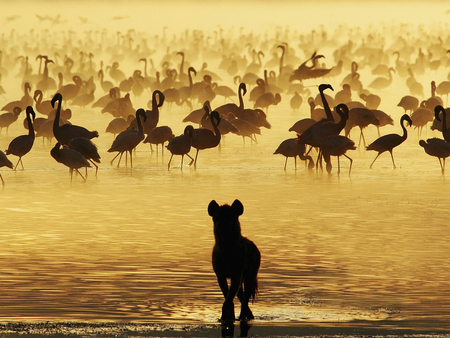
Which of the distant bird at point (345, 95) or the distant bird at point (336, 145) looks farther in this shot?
the distant bird at point (345, 95)

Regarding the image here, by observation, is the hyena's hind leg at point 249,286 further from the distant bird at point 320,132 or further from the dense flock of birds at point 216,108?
the distant bird at point 320,132

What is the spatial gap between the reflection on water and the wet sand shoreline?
148mm

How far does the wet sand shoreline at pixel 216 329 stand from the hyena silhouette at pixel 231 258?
0.15m

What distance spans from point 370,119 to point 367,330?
13.3m

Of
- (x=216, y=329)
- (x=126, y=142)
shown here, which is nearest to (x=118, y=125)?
(x=126, y=142)

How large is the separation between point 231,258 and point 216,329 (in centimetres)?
49

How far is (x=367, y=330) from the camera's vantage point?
621 cm

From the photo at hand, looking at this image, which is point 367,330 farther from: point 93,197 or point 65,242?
point 93,197

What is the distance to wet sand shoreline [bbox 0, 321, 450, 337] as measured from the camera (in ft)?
20.0

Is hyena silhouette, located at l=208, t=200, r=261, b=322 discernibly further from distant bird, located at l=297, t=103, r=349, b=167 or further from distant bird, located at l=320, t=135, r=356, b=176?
distant bird, located at l=297, t=103, r=349, b=167

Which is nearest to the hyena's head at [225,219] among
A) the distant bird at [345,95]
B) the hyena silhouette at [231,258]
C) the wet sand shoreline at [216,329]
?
the hyena silhouette at [231,258]

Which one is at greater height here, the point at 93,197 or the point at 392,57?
the point at 392,57

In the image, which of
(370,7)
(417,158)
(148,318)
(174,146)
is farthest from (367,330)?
(370,7)

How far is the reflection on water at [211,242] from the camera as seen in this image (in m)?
6.90
